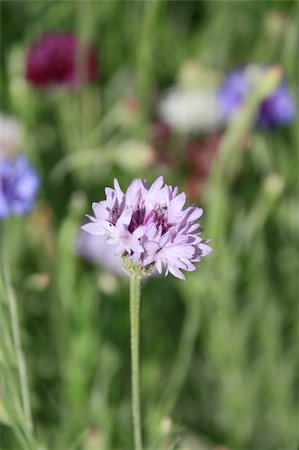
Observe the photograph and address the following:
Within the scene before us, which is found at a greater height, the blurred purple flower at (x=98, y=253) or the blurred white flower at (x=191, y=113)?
the blurred white flower at (x=191, y=113)

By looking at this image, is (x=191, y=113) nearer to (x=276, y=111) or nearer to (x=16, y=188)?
(x=276, y=111)

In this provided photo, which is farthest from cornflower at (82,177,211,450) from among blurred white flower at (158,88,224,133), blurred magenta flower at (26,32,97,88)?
blurred white flower at (158,88,224,133)

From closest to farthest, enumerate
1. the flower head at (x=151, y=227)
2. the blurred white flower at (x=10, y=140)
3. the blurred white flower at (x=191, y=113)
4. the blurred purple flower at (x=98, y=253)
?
the flower head at (x=151, y=227)
the blurred purple flower at (x=98, y=253)
the blurred white flower at (x=10, y=140)
the blurred white flower at (x=191, y=113)

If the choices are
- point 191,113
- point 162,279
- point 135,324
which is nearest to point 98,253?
point 162,279

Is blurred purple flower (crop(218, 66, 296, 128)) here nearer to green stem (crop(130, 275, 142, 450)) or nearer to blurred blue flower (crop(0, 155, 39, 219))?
blurred blue flower (crop(0, 155, 39, 219))

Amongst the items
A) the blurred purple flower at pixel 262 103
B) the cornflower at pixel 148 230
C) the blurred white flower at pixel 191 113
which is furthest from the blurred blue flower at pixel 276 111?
the cornflower at pixel 148 230

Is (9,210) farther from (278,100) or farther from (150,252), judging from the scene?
(278,100)

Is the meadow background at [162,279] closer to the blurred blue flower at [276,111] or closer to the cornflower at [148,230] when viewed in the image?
the blurred blue flower at [276,111]

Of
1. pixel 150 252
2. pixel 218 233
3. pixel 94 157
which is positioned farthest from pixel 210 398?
pixel 150 252
